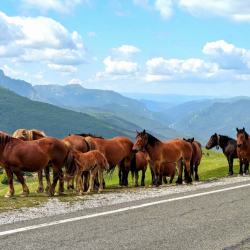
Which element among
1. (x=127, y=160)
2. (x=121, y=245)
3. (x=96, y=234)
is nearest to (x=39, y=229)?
(x=96, y=234)

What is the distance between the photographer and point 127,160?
2267 cm

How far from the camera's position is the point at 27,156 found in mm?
16078

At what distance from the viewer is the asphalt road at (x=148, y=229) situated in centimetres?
839

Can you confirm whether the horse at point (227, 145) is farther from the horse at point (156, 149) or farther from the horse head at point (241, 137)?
the horse at point (156, 149)

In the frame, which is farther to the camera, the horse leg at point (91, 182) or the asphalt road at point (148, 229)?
the horse leg at point (91, 182)

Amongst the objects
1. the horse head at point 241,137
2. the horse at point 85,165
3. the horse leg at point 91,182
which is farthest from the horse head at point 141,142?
the horse head at point 241,137

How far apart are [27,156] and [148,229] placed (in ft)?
24.7

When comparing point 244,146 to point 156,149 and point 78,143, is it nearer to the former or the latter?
point 156,149

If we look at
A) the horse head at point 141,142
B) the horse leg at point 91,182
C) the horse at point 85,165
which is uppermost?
the horse head at point 141,142

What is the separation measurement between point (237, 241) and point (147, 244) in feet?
5.60

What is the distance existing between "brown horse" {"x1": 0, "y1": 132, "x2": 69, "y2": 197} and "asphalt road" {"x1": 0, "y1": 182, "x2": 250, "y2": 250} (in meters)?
4.40

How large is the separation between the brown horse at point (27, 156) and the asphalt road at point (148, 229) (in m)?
4.40

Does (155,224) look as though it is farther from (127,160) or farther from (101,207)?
(127,160)

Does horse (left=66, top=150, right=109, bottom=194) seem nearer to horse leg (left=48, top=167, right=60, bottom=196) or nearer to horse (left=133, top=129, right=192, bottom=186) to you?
horse leg (left=48, top=167, right=60, bottom=196)
